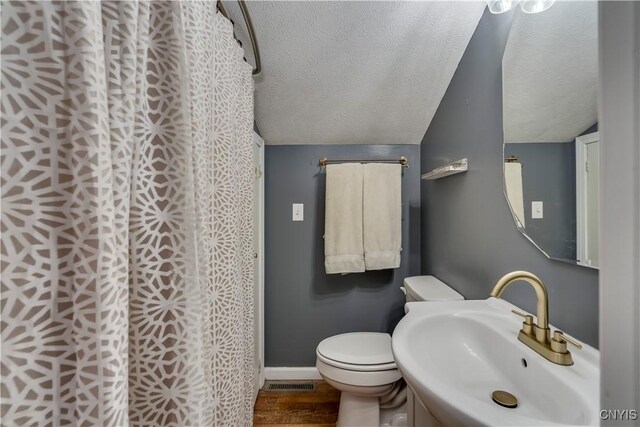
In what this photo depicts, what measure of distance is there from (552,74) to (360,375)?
4.53ft

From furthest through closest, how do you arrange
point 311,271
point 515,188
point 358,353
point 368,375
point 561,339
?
point 311,271 < point 358,353 < point 368,375 < point 515,188 < point 561,339

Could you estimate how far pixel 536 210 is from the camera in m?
0.80

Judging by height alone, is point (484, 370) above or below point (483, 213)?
below

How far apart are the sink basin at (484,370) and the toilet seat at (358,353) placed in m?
0.43

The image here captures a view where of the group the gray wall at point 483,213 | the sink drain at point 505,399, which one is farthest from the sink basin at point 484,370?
the gray wall at point 483,213

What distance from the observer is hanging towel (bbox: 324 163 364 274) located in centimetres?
166

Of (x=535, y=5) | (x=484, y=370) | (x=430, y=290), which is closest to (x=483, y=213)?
(x=430, y=290)

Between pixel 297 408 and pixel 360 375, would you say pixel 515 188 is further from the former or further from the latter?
Result: pixel 297 408

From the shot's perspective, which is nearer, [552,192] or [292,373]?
[552,192]

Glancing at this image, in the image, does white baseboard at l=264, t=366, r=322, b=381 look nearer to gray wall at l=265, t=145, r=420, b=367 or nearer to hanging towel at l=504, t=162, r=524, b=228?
gray wall at l=265, t=145, r=420, b=367

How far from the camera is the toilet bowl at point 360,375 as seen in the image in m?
1.19

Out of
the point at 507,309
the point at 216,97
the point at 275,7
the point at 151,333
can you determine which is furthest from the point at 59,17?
the point at 507,309

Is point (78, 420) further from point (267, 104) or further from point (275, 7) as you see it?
point (267, 104)

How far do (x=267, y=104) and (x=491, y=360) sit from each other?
1603 mm
